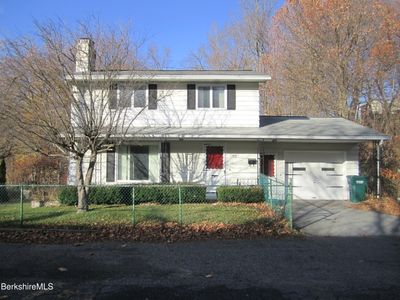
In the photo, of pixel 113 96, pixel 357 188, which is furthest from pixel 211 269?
pixel 357 188

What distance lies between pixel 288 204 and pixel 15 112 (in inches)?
356

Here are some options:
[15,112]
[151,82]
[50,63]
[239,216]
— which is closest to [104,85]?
[50,63]

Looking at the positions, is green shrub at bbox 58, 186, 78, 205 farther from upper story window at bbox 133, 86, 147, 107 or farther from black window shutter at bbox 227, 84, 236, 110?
black window shutter at bbox 227, 84, 236, 110

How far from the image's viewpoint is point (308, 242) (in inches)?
388

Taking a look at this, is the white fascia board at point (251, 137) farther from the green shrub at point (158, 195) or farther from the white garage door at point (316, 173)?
the green shrub at point (158, 195)

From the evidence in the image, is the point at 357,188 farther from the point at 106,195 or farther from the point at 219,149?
the point at 106,195

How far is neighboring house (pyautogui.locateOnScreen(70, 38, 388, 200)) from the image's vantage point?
716 inches

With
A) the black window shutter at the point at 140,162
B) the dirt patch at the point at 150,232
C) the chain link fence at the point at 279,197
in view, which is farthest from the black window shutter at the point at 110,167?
the dirt patch at the point at 150,232

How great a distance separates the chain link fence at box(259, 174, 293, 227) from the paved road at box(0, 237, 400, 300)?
177 centimetres

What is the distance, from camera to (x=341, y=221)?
12.8m

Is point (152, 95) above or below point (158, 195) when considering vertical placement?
above

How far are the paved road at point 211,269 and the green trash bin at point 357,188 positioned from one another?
298 inches

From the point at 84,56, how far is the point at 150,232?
639cm

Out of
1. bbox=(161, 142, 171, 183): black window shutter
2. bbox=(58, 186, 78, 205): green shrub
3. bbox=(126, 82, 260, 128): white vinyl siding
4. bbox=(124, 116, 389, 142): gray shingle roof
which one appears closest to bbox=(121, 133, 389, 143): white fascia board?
bbox=(124, 116, 389, 142): gray shingle roof
